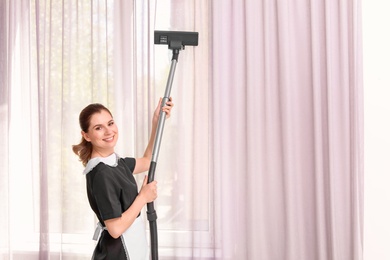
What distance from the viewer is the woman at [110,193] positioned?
170 centimetres

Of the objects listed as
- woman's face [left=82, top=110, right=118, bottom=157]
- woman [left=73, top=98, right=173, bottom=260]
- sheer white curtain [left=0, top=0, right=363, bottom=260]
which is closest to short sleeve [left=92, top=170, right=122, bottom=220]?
woman [left=73, top=98, right=173, bottom=260]

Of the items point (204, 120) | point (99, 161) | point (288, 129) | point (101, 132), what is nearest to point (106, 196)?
point (99, 161)

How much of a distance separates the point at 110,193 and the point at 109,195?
0.01 m

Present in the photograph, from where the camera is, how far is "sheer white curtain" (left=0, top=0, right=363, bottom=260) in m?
2.19

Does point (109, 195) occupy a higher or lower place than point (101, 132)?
lower

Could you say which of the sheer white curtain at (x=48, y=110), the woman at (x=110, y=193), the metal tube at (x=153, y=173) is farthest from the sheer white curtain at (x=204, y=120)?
the woman at (x=110, y=193)

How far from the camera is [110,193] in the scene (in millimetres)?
1695

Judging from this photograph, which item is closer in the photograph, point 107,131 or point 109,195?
point 109,195

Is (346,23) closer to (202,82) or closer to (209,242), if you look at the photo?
(202,82)

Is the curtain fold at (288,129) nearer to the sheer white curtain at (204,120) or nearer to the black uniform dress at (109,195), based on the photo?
the sheer white curtain at (204,120)

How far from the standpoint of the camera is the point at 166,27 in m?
2.30

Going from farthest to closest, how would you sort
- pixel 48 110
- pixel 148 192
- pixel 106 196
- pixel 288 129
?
pixel 48 110, pixel 288 129, pixel 148 192, pixel 106 196

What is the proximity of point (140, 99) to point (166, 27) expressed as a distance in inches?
14.2

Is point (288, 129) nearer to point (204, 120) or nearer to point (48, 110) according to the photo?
point (204, 120)
